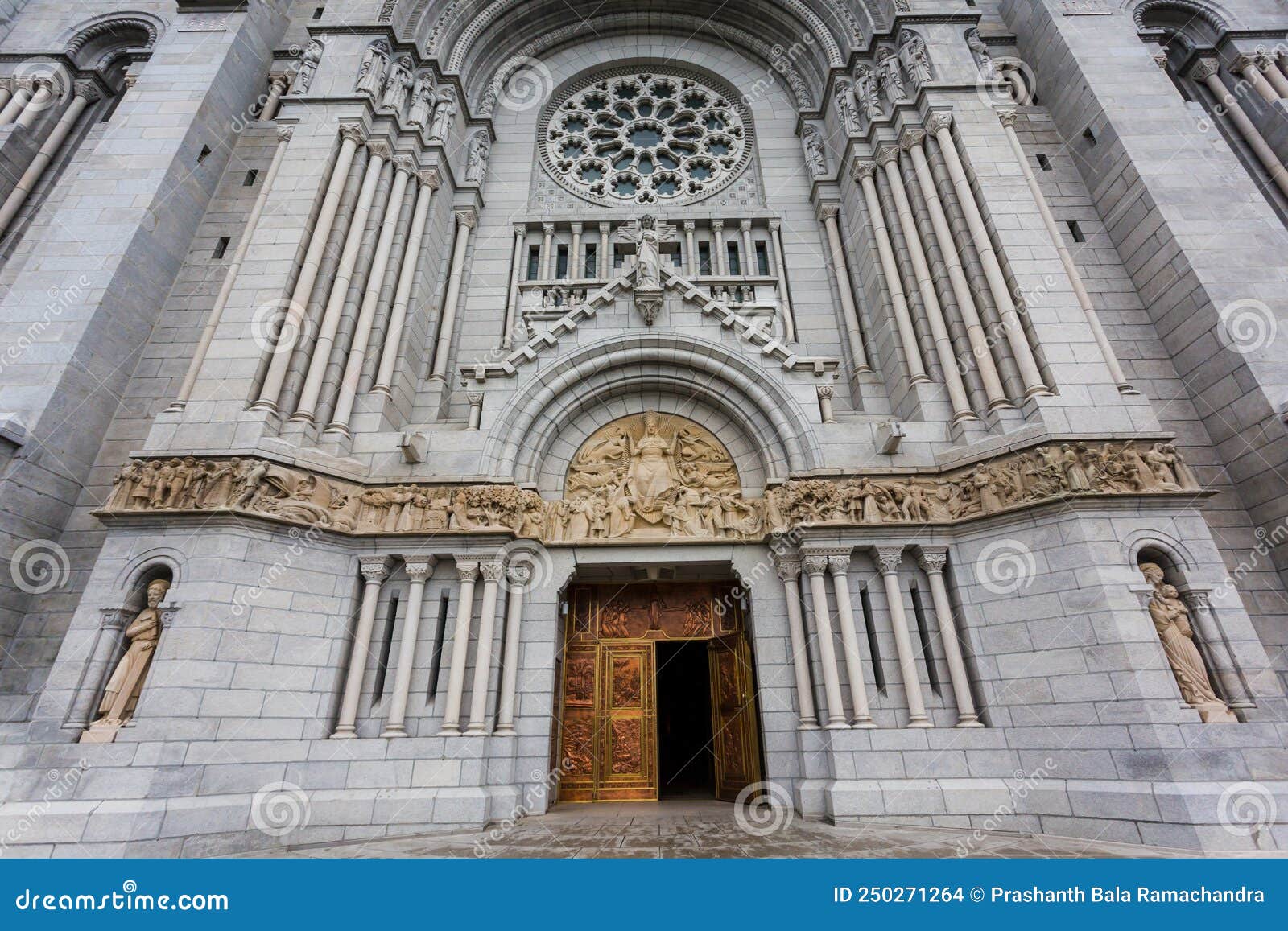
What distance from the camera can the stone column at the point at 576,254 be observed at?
15953 millimetres

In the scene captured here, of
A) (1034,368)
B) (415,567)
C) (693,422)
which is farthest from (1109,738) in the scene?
(415,567)

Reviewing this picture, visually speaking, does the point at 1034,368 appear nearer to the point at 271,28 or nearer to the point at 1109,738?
the point at 1109,738

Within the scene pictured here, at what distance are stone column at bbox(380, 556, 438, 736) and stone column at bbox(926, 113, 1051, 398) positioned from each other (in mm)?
11218

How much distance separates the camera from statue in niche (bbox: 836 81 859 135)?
605 inches

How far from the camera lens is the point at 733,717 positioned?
11.9m

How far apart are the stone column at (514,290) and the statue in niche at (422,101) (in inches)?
128

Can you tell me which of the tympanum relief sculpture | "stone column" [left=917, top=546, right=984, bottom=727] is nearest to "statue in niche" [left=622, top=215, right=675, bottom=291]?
the tympanum relief sculpture

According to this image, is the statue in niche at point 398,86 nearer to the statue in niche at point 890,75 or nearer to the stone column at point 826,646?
the statue in niche at point 890,75

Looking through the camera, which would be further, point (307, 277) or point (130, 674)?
point (307, 277)

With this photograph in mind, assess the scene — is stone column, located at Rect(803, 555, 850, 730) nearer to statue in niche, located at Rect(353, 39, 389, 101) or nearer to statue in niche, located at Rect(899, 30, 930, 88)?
statue in niche, located at Rect(899, 30, 930, 88)

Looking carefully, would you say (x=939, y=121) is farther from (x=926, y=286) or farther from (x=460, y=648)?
(x=460, y=648)

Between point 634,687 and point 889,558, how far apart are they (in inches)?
217

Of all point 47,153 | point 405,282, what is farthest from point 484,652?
point 47,153

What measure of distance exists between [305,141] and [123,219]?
417 cm
